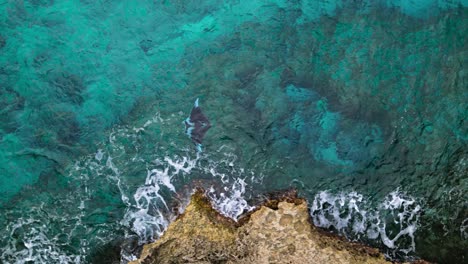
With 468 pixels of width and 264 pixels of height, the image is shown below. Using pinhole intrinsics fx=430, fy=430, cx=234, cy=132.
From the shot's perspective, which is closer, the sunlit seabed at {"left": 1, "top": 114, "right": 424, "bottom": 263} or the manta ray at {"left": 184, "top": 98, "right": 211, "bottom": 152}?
the sunlit seabed at {"left": 1, "top": 114, "right": 424, "bottom": 263}

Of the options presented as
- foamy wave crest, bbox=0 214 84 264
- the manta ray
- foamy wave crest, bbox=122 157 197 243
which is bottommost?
foamy wave crest, bbox=0 214 84 264

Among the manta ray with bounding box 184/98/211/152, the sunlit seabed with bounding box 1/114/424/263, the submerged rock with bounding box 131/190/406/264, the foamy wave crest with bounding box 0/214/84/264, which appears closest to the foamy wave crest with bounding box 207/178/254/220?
the sunlit seabed with bounding box 1/114/424/263

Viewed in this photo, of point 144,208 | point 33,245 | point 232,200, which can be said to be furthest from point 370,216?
point 33,245

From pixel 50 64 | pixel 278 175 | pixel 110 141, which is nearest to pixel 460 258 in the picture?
pixel 278 175

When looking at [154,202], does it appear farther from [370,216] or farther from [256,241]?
[370,216]

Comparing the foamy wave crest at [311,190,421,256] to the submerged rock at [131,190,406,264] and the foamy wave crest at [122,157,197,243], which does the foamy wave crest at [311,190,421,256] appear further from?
the foamy wave crest at [122,157,197,243]

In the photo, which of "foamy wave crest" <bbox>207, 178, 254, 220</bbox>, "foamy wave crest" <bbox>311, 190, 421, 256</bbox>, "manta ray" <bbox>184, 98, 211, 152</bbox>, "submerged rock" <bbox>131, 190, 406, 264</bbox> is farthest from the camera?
"manta ray" <bbox>184, 98, 211, 152</bbox>

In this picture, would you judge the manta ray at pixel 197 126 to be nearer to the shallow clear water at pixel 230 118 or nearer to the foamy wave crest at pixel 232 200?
the shallow clear water at pixel 230 118
